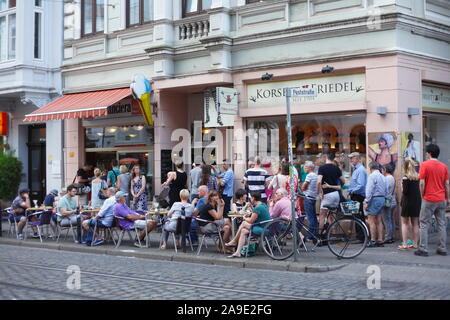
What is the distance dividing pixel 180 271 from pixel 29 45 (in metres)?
13.5

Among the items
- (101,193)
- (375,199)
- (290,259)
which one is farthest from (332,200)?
(101,193)

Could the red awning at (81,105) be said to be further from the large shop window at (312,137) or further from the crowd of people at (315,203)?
the large shop window at (312,137)

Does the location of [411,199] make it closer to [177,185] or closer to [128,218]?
[177,185]

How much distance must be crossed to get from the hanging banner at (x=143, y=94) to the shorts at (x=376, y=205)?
24.9 ft

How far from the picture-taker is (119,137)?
65.8ft

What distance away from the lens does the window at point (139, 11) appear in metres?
19.0

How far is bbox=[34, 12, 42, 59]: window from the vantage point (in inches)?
853

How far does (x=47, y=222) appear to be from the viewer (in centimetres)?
1567

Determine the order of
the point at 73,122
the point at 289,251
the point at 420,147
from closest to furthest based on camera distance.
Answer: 1. the point at 289,251
2. the point at 420,147
3. the point at 73,122

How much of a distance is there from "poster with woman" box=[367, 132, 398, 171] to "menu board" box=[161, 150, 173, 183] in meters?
6.50

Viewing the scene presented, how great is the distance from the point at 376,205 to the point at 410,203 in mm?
696

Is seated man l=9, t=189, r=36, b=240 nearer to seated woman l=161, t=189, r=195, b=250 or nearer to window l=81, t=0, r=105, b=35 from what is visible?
seated woman l=161, t=189, r=195, b=250

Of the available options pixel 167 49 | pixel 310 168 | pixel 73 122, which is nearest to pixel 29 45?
pixel 73 122
